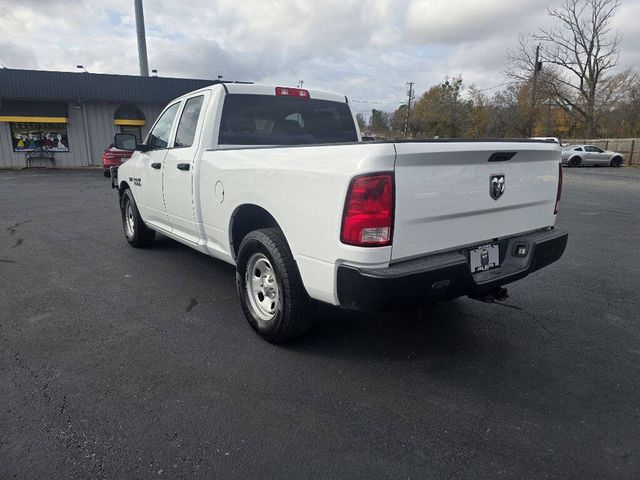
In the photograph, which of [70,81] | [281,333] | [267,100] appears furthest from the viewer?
[70,81]

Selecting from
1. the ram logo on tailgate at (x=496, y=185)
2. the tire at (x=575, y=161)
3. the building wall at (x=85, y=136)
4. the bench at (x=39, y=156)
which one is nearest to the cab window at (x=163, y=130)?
the ram logo on tailgate at (x=496, y=185)

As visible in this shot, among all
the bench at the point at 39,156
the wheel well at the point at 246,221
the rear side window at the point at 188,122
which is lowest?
the wheel well at the point at 246,221

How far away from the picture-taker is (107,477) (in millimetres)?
2033

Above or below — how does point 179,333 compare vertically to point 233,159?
below

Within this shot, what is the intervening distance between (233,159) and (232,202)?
0.34 m

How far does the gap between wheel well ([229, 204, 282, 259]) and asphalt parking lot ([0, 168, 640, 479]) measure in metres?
0.70

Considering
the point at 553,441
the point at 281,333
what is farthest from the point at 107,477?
the point at 553,441

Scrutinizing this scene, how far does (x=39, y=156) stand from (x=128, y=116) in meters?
5.14

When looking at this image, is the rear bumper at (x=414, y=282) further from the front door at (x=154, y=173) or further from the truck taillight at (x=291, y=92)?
the front door at (x=154, y=173)

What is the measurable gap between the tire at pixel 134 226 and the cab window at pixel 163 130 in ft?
3.25

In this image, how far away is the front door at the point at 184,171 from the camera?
13.6ft

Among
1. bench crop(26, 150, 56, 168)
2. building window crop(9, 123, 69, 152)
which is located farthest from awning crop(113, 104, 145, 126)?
bench crop(26, 150, 56, 168)

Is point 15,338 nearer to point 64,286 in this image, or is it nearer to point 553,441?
point 64,286

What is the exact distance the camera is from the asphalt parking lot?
2160 millimetres
